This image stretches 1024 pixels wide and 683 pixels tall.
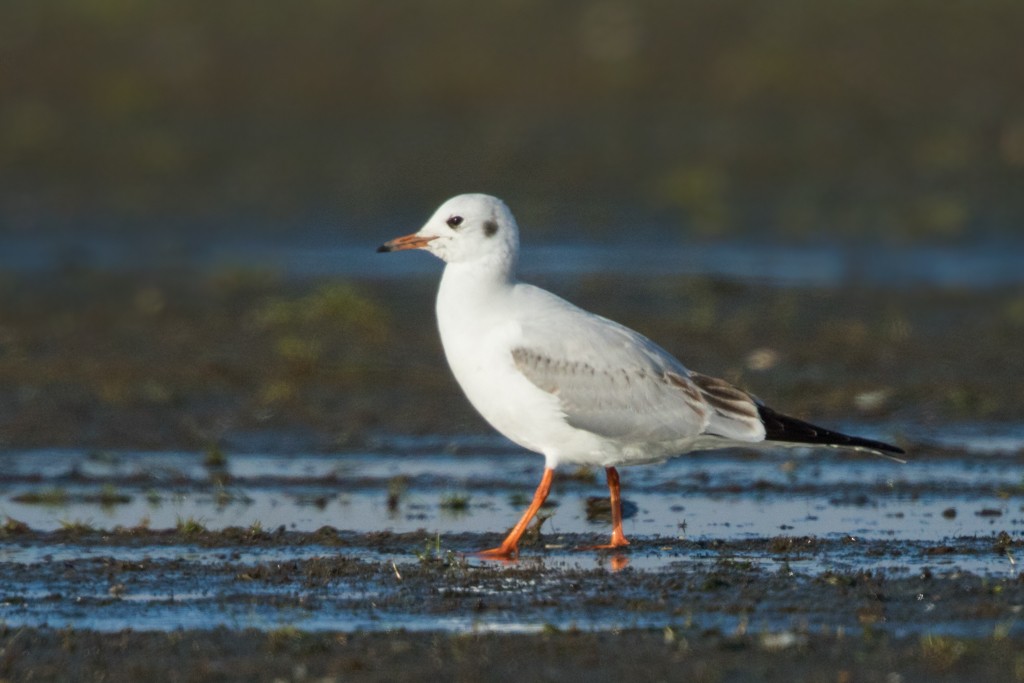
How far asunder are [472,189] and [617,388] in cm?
1375

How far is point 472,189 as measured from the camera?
22.2m

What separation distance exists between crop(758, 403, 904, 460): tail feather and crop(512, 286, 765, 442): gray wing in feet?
0.20

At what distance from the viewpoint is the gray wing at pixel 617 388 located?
8.51 meters

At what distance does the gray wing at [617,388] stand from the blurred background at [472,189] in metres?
3.10

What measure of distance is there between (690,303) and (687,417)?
24.0 ft

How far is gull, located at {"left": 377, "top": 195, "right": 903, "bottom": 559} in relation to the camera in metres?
8.51

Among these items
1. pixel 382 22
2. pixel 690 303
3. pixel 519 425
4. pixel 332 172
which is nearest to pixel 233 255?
pixel 332 172

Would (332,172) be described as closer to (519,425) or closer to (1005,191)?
(1005,191)

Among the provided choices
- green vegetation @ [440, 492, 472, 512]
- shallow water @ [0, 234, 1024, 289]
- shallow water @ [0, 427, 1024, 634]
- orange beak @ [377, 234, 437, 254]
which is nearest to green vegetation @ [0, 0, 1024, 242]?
shallow water @ [0, 234, 1024, 289]

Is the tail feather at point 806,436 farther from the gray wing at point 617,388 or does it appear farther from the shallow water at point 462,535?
the shallow water at point 462,535

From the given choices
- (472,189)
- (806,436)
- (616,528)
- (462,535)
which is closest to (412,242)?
(462,535)

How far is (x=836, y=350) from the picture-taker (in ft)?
44.9

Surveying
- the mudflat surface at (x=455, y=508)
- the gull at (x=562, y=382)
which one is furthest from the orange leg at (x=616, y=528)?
the mudflat surface at (x=455, y=508)

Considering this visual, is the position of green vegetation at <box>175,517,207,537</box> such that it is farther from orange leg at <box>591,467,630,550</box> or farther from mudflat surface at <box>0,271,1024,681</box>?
orange leg at <box>591,467,630,550</box>
